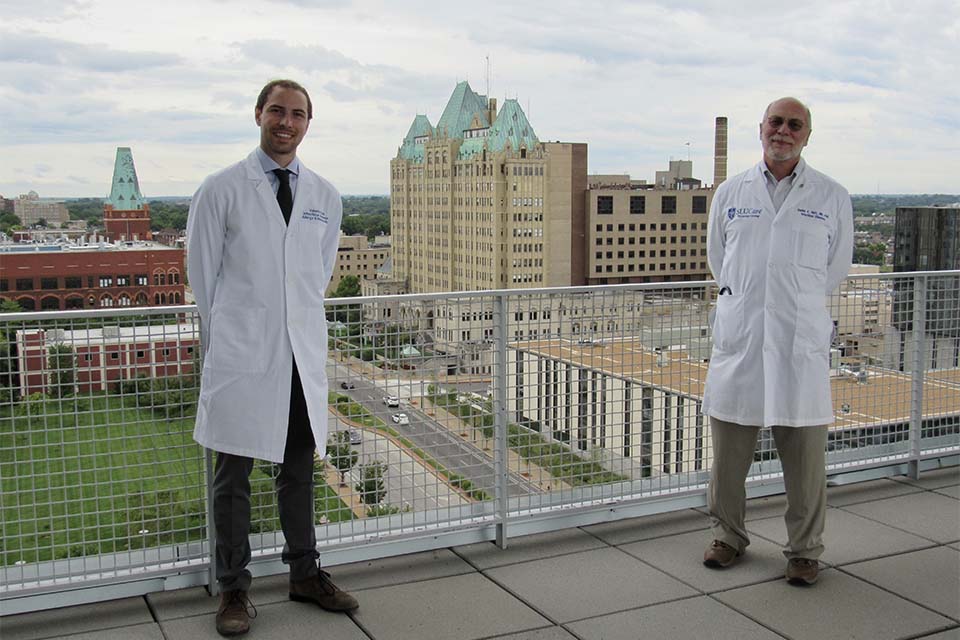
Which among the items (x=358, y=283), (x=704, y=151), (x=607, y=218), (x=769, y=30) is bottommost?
(x=358, y=283)

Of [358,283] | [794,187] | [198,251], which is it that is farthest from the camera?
[358,283]

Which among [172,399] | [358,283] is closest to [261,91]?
[172,399]

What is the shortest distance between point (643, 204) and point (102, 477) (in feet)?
260

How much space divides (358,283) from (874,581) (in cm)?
6722

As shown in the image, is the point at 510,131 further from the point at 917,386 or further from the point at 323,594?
the point at 323,594

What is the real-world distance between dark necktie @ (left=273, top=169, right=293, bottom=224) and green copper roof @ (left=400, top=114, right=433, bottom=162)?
86136 mm

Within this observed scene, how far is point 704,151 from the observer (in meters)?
86.6

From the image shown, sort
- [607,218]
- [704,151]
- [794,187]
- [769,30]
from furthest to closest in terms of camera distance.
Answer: [769,30], [704,151], [607,218], [794,187]

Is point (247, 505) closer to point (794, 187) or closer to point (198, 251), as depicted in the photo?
point (198, 251)

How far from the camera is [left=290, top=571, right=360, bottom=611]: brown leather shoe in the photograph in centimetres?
264

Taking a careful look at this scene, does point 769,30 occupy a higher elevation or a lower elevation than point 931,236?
higher

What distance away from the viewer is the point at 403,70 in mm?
101875

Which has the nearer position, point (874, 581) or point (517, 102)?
point (874, 581)

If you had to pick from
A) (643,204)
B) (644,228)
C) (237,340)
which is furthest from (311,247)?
(643,204)
